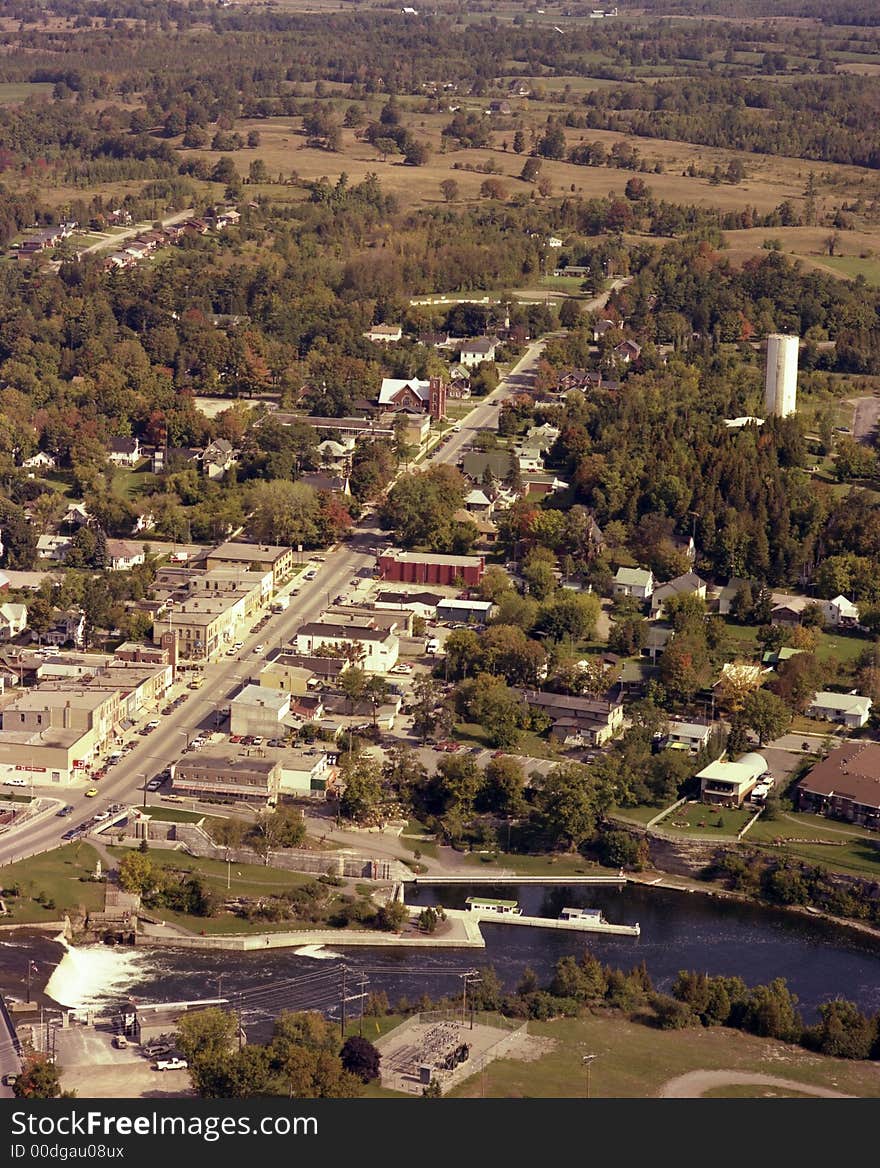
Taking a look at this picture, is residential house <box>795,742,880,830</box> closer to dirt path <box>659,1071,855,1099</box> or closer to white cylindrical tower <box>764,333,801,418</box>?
dirt path <box>659,1071,855,1099</box>

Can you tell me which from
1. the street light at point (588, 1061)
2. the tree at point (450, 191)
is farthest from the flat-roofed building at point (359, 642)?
the tree at point (450, 191)

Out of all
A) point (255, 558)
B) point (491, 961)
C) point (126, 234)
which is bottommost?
point (491, 961)

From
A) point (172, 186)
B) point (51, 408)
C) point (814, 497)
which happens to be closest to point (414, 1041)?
point (814, 497)

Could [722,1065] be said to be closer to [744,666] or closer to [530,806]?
[530,806]

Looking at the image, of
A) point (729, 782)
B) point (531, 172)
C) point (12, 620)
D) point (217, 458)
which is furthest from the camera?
point (531, 172)

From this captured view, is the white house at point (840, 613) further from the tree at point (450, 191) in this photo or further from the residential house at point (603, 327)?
the tree at point (450, 191)

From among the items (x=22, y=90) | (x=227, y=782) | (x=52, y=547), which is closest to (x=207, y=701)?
(x=227, y=782)

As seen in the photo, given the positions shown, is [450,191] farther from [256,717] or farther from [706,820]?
[706,820]
